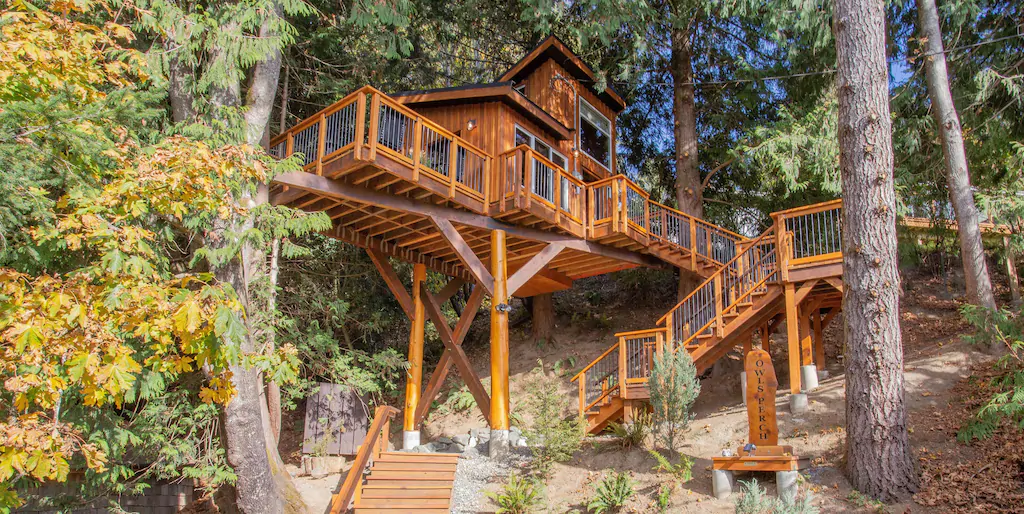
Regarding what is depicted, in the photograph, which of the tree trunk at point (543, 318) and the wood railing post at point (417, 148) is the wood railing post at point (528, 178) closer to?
the wood railing post at point (417, 148)

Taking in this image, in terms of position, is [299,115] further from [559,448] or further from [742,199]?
[742,199]

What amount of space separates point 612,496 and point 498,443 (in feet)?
12.2

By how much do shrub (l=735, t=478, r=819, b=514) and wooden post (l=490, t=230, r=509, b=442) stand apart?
5.21 metres

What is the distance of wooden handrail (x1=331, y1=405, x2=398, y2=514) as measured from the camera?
8758 mm

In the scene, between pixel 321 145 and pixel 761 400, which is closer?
pixel 761 400

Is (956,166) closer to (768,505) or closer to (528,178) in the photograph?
(528,178)

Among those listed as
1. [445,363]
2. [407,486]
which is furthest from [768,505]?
[445,363]

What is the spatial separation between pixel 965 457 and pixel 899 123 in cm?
934

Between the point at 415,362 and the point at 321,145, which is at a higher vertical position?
the point at 321,145

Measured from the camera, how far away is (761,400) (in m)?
8.74

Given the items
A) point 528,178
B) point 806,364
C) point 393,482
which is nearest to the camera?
point 393,482

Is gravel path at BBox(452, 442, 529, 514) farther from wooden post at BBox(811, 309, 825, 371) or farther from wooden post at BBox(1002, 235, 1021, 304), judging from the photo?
wooden post at BBox(1002, 235, 1021, 304)

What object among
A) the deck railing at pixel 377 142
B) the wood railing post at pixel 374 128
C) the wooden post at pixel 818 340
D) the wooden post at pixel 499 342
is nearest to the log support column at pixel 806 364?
the wooden post at pixel 818 340

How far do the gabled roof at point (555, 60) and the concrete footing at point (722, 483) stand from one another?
11113mm
